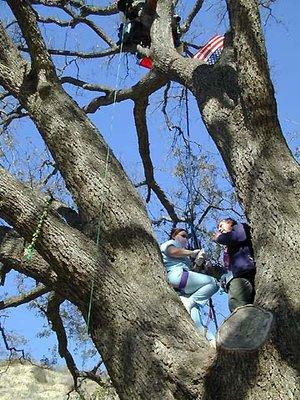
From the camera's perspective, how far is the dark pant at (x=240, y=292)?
13.3ft

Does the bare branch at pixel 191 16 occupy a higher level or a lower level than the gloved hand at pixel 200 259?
higher

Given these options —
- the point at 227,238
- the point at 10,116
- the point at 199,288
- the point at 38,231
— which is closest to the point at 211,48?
the point at 10,116

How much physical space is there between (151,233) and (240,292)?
0.72m

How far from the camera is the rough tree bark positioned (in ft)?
10.5

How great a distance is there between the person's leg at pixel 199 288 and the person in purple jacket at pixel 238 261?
1.94 feet

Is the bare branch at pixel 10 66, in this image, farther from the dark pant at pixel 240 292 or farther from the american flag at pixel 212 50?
the american flag at pixel 212 50

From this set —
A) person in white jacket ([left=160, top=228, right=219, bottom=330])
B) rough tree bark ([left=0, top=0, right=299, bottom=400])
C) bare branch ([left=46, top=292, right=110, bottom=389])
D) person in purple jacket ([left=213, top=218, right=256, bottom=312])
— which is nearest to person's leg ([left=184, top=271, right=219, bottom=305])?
person in white jacket ([left=160, top=228, right=219, bottom=330])

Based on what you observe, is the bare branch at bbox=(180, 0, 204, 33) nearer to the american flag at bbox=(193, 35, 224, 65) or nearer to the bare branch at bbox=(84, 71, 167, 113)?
the american flag at bbox=(193, 35, 224, 65)

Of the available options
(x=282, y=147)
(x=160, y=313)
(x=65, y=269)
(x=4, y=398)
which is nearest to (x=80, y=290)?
(x=65, y=269)

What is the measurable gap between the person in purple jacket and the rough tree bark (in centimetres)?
31

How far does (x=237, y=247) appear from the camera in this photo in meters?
4.26

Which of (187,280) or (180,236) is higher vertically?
(180,236)

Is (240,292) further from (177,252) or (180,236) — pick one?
(180,236)

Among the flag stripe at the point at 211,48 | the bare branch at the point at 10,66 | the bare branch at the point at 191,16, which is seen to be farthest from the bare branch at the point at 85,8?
the bare branch at the point at 10,66
